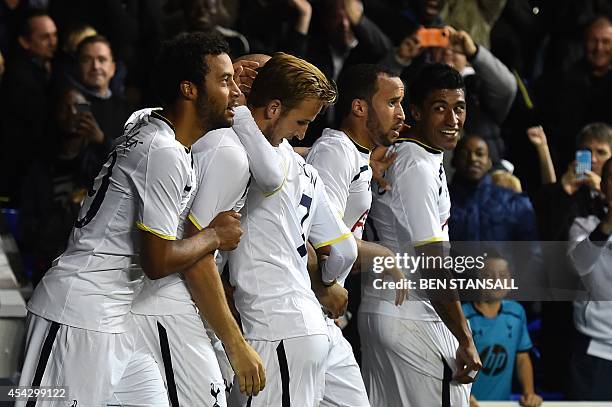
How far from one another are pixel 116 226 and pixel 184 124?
1.42 feet

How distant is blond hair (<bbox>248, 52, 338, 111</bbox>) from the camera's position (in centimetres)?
451

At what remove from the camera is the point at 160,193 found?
4074 mm

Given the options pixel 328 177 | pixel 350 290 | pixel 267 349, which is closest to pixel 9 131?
pixel 350 290

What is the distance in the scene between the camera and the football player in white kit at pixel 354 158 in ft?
15.9

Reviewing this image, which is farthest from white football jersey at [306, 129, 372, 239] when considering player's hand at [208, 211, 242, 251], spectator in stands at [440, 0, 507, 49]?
spectator in stands at [440, 0, 507, 49]

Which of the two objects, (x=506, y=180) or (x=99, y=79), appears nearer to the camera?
(x=506, y=180)

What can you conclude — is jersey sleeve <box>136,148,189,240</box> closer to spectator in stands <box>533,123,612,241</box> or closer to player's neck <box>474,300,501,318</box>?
player's neck <box>474,300,501,318</box>

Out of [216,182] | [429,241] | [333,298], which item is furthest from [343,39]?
[216,182]

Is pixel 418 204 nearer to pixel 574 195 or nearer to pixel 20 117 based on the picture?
pixel 574 195

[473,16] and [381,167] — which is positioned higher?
[473,16]

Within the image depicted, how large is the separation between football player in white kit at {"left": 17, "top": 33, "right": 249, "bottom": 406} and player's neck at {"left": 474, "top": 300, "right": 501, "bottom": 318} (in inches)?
112

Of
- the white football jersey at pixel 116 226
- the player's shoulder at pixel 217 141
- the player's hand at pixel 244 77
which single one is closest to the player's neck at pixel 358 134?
the player's hand at pixel 244 77

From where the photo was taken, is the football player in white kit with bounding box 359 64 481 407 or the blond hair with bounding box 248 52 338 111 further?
the football player in white kit with bounding box 359 64 481 407

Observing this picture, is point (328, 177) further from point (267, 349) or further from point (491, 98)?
point (491, 98)
